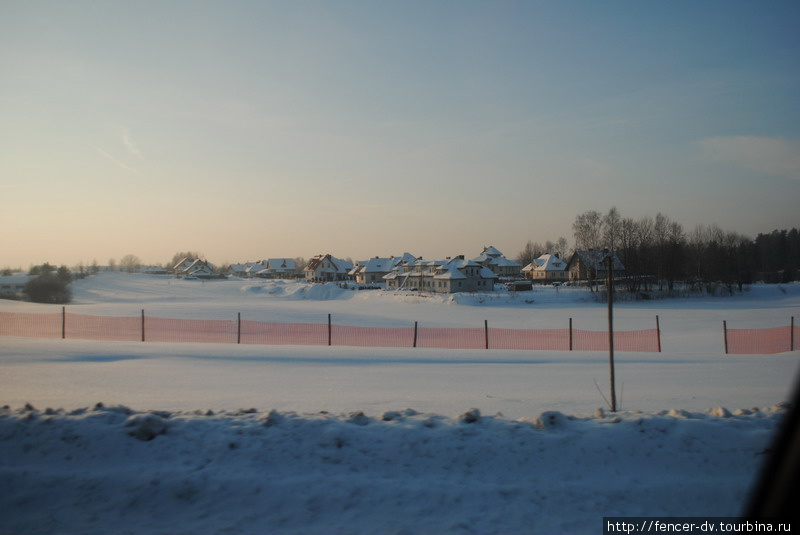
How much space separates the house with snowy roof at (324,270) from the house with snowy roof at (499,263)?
36.4m

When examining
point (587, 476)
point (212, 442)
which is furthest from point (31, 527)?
point (587, 476)

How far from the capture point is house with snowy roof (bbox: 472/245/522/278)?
123m

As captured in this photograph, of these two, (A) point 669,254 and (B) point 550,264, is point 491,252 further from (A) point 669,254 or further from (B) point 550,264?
(A) point 669,254

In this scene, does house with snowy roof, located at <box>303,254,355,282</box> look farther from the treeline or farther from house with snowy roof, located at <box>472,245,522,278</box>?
the treeline

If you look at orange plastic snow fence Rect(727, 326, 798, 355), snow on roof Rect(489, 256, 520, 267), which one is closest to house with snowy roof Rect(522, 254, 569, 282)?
snow on roof Rect(489, 256, 520, 267)

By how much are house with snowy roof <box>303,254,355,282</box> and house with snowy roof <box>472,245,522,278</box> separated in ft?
119

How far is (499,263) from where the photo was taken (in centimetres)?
12294

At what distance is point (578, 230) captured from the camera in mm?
83375

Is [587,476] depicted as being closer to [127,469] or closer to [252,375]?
[127,469]

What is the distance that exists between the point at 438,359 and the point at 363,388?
5471 mm

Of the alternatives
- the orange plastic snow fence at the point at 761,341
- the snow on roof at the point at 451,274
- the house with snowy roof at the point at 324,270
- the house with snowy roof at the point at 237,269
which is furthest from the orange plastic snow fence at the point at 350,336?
the house with snowy roof at the point at 237,269

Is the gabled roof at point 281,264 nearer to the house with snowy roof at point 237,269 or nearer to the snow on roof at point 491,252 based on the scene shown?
the house with snowy roof at point 237,269

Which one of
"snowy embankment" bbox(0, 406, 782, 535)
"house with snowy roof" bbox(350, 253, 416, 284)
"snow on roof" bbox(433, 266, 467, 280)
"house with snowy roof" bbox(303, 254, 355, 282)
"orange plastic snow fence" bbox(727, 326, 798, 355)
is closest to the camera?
"snowy embankment" bbox(0, 406, 782, 535)

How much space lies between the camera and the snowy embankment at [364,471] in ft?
14.5
